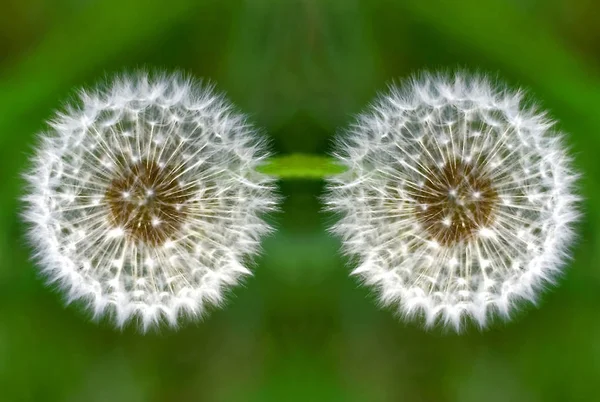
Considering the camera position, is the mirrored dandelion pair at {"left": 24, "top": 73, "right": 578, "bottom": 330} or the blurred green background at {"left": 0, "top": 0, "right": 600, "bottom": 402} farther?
the blurred green background at {"left": 0, "top": 0, "right": 600, "bottom": 402}

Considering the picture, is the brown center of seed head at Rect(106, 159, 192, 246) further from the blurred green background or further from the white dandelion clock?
the blurred green background

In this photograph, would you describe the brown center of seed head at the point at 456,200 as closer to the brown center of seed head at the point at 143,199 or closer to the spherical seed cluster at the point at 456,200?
the spherical seed cluster at the point at 456,200

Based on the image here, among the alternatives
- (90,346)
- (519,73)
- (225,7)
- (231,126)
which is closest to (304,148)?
(231,126)

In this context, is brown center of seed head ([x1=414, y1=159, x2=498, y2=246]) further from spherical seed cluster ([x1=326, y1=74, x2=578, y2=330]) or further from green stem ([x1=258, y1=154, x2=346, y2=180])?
green stem ([x1=258, y1=154, x2=346, y2=180])

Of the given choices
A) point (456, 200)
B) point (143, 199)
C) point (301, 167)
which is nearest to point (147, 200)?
point (143, 199)

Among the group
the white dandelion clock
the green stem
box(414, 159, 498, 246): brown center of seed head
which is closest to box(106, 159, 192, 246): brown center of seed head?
the white dandelion clock

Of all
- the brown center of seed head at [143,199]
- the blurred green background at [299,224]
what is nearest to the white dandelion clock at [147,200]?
the brown center of seed head at [143,199]

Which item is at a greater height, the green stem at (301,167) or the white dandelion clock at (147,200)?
the green stem at (301,167)

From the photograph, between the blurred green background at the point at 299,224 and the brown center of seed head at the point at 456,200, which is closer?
the brown center of seed head at the point at 456,200

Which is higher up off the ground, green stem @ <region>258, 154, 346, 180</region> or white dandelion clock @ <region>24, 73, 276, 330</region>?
green stem @ <region>258, 154, 346, 180</region>
